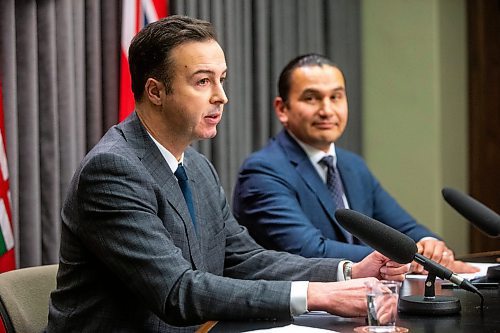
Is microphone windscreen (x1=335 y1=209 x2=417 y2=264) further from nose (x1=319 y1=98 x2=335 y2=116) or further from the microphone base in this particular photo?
nose (x1=319 y1=98 x2=335 y2=116)

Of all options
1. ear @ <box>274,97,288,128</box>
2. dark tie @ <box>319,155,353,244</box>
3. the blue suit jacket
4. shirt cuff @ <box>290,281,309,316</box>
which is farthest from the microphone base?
ear @ <box>274,97,288,128</box>

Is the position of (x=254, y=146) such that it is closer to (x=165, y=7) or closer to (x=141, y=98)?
(x=165, y=7)

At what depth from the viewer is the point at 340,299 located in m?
2.18

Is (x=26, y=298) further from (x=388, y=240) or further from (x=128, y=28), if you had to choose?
(x=128, y=28)

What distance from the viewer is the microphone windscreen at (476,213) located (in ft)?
9.12

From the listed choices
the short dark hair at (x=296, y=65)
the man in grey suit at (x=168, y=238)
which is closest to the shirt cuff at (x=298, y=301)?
the man in grey suit at (x=168, y=238)

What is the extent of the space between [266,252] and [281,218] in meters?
0.72

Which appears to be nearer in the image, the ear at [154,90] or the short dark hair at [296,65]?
the ear at [154,90]

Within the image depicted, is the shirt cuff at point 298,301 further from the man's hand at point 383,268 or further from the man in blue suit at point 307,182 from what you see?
the man in blue suit at point 307,182

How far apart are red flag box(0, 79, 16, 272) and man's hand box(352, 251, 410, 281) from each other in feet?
5.31

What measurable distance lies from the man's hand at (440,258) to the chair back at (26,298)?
3.83 feet

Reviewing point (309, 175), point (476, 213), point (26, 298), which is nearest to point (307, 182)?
point (309, 175)

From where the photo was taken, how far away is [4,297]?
8.39 ft

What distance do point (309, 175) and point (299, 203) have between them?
0.44 ft
